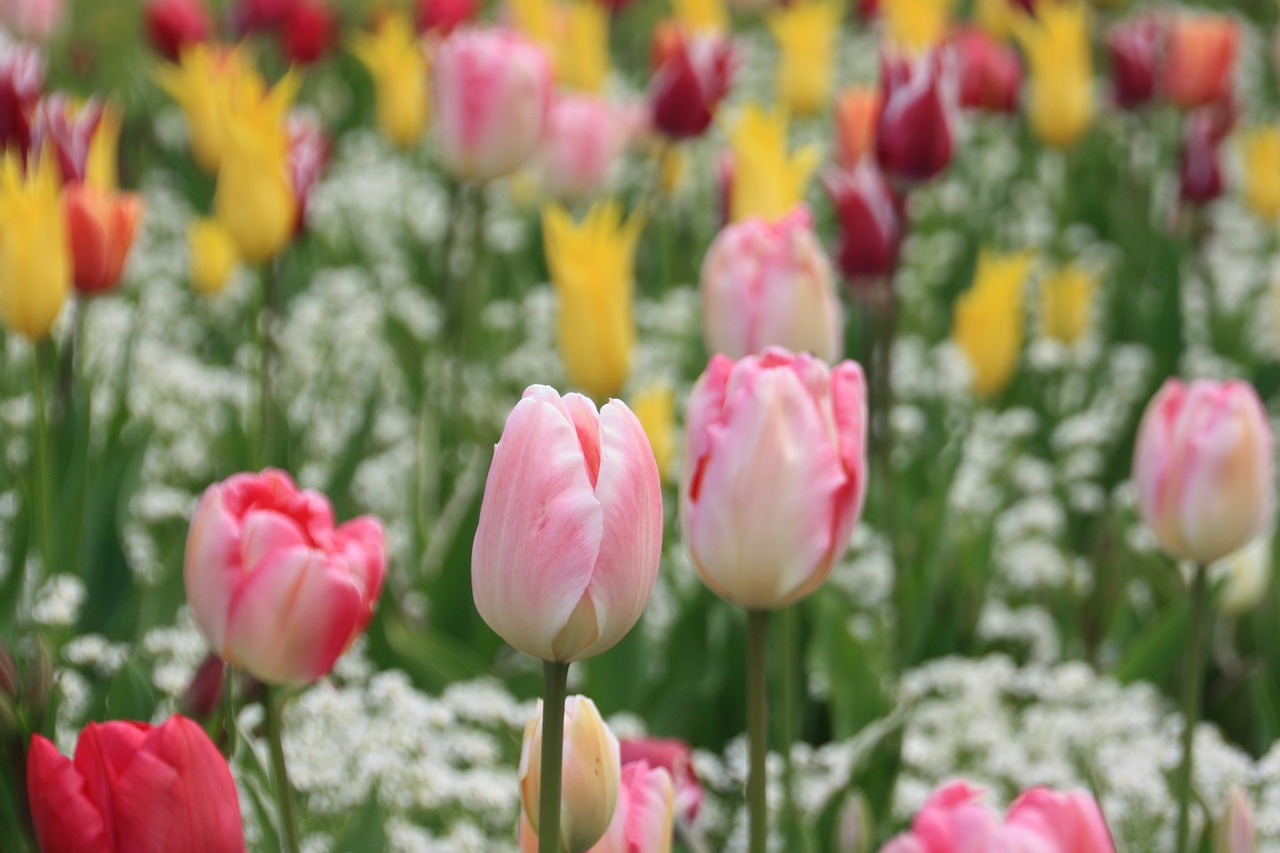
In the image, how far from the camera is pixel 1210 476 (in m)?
1.19

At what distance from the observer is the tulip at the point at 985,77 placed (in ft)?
11.7

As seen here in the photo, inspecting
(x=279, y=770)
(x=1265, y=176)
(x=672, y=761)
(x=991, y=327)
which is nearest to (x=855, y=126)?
(x=991, y=327)

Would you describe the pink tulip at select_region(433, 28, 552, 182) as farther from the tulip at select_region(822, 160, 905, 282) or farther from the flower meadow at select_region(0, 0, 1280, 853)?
the tulip at select_region(822, 160, 905, 282)

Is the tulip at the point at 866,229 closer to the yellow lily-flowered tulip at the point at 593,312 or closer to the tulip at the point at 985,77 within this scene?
the yellow lily-flowered tulip at the point at 593,312

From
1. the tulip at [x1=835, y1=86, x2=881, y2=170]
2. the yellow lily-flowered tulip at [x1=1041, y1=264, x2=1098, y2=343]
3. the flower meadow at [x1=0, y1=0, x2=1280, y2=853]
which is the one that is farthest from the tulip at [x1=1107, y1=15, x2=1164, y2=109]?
the tulip at [x1=835, y1=86, x2=881, y2=170]

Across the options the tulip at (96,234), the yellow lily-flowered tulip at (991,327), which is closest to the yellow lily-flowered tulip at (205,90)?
the tulip at (96,234)

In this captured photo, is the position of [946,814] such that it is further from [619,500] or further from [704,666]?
[704,666]

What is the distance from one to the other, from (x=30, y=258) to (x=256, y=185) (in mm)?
444

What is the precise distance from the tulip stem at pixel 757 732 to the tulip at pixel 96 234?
1137 millimetres

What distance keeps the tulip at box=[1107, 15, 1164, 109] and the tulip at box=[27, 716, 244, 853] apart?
10.1ft

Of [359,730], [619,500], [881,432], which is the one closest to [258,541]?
[619,500]

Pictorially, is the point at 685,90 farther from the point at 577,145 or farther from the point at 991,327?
the point at 991,327

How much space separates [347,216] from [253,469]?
1.95 metres

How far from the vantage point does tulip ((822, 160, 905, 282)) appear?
2035 mm
